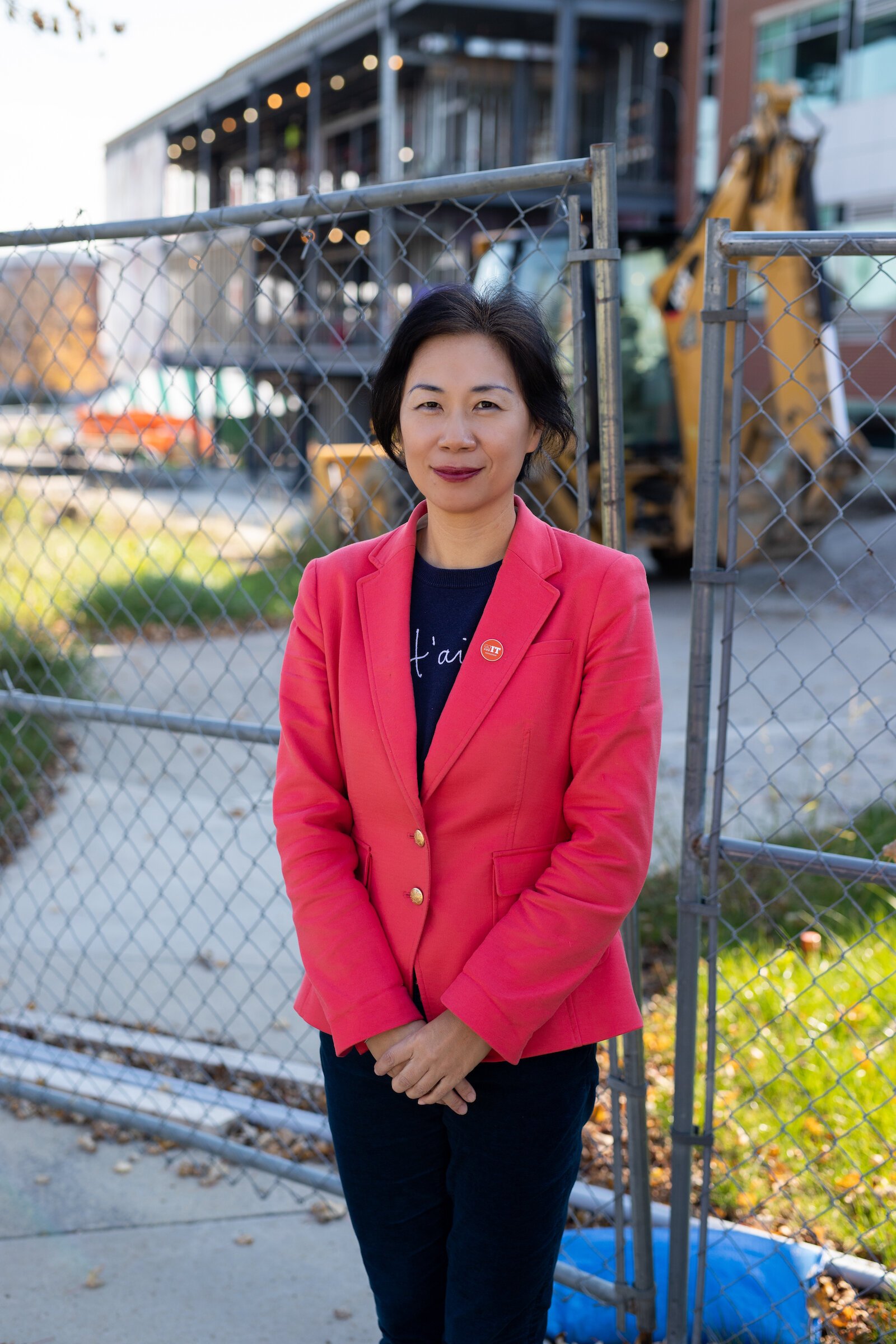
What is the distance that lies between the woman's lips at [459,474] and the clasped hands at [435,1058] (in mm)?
790

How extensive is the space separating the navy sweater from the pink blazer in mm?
35

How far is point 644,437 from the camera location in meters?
12.4

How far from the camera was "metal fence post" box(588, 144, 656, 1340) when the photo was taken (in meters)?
2.09

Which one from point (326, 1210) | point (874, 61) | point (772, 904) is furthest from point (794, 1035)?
point (874, 61)

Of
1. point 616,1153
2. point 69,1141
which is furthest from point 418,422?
point 69,1141

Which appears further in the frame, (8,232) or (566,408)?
(8,232)

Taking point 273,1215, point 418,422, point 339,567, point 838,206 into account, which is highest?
point 838,206

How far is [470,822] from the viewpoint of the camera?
177cm

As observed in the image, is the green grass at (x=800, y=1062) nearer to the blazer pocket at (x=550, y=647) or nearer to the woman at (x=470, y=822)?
the woman at (x=470, y=822)

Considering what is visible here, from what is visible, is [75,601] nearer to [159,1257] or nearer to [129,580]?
[129,580]

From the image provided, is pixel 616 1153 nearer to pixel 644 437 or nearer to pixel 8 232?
pixel 8 232

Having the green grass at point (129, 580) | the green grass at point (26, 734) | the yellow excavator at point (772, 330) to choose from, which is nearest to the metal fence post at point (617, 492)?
the green grass at point (26, 734)

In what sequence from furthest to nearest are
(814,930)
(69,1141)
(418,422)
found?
(814,930) → (69,1141) → (418,422)

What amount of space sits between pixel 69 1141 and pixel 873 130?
2061 cm
